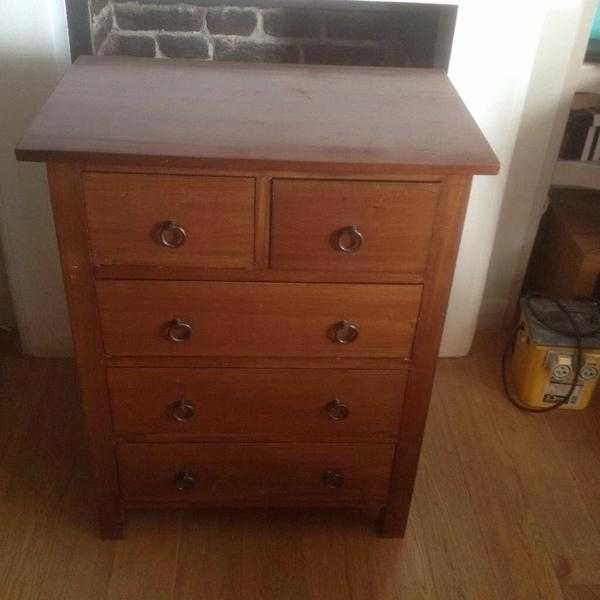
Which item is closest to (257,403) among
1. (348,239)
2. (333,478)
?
(333,478)

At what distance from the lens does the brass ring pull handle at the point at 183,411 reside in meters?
1.28

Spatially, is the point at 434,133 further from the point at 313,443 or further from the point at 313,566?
the point at 313,566

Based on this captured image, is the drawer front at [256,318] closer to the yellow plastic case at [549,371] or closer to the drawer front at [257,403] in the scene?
the drawer front at [257,403]

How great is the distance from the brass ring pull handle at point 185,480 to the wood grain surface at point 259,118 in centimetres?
64

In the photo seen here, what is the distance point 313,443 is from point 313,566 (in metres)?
0.28

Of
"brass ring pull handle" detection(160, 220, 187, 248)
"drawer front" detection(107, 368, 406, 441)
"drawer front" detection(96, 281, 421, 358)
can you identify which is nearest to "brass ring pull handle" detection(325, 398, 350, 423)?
"drawer front" detection(107, 368, 406, 441)

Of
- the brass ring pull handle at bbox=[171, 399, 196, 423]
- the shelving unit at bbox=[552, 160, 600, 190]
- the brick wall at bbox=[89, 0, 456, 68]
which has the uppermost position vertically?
the brick wall at bbox=[89, 0, 456, 68]

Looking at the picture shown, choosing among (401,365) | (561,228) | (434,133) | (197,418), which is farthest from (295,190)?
(561,228)

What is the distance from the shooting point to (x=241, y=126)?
109 centimetres

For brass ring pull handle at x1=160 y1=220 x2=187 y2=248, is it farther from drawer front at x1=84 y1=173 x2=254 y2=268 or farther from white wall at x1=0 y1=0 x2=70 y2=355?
white wall at x1=0 y1=0 x2=70 y2=355

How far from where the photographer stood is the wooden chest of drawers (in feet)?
3.43

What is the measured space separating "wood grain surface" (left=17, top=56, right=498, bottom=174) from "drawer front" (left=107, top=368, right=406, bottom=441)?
0.39 meters

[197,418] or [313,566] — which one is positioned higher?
[197,418]

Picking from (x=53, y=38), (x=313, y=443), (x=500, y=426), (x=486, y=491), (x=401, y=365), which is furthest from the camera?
(x=500, y=426)
